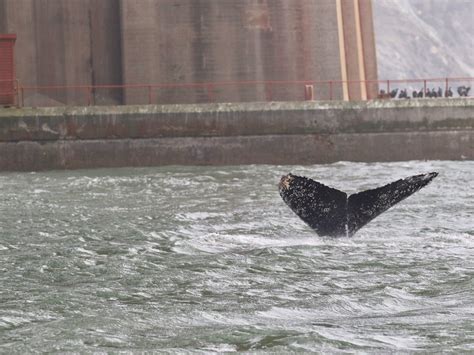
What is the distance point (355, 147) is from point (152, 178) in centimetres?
781

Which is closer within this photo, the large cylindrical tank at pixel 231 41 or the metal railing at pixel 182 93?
the metal railing at pixel 182 93

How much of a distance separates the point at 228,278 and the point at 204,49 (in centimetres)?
2547

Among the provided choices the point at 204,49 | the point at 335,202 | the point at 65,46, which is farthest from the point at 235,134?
the point at 335,202

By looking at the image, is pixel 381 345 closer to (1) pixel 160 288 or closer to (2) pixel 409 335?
(2) pixel 409 335

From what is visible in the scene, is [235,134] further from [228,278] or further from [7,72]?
[228,278]

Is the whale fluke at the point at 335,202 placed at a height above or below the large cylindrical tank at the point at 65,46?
below

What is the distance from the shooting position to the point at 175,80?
36.1m

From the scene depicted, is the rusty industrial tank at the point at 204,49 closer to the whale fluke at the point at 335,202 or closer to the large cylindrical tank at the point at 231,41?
the large cylindrical tank at the point at 231,41

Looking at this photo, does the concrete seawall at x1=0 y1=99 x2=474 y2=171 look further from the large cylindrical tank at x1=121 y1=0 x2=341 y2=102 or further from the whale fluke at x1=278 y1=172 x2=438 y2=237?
the whale fluke at x1=278 y1=172 x2=438 y2=237

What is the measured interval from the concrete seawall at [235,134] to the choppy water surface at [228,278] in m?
11.5

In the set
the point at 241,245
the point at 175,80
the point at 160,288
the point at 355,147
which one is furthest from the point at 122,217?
the point at 175,80

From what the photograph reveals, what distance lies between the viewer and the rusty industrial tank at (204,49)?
118 ft

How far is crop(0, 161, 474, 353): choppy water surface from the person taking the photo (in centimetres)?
820

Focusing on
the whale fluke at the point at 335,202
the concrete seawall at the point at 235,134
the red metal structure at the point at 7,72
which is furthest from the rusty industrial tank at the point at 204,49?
the whale fluke at the point at 335,202
